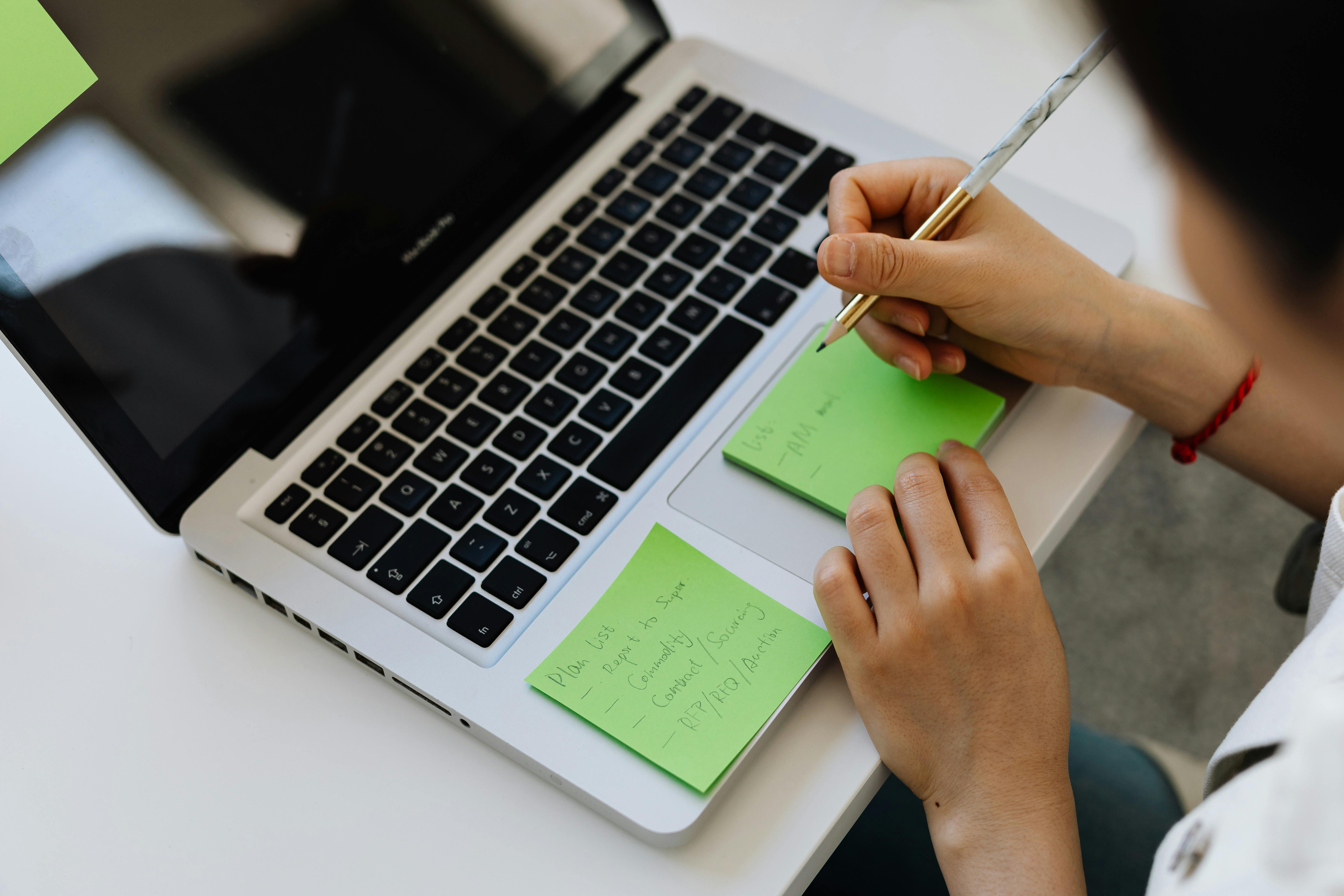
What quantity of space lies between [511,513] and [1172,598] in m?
1.04

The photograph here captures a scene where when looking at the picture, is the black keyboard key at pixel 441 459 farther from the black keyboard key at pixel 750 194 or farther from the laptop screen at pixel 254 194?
the black keyboard key at pixel 750 194

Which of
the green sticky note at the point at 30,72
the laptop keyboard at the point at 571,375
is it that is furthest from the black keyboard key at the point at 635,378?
the green sticky note at the point at 30,72

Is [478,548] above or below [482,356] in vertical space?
below

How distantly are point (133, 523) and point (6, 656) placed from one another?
0.10 metres

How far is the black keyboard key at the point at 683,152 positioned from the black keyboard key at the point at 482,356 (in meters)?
0.20

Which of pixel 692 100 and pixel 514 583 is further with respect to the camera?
pixel 692 100

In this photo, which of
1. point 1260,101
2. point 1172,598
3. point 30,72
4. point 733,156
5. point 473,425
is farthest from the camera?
point 1172,598

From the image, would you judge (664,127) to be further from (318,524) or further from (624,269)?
(318,524)

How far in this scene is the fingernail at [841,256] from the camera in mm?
547

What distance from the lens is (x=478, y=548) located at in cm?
58

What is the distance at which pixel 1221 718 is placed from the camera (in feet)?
4.03

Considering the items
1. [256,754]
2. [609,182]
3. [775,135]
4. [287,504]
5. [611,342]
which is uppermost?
[775,135]

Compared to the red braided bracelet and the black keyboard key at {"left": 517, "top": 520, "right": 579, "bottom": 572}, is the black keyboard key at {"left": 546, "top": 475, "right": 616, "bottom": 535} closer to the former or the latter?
the black keyboard key at {"left": 517, "top": 520, "right": 579, "bottom": 572}

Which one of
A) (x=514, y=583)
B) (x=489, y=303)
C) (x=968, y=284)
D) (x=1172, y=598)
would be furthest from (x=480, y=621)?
(x=1172, y=598)
